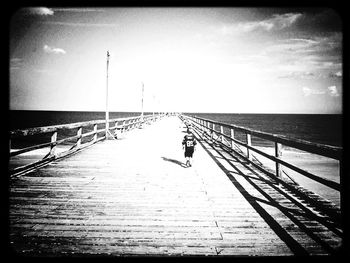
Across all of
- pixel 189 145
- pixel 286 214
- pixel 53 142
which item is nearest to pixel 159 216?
pixel 286 214

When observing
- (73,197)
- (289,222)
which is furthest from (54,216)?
(289,222)

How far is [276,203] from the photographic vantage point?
394 centimetres

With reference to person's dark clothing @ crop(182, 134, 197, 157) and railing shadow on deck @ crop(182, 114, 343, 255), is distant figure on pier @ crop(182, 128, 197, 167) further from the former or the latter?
railing shadow on deck @ crop(182, 114, 343, 255)

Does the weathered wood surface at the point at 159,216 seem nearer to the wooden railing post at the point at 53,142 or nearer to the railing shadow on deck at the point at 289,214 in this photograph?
the railing shadow on deck at the point at 289,214

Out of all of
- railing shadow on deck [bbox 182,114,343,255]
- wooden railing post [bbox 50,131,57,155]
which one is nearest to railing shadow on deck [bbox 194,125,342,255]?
railing shadow on deck [bbox 182,114,343,255]

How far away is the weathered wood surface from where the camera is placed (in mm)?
2668

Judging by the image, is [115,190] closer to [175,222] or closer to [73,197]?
[73,197]

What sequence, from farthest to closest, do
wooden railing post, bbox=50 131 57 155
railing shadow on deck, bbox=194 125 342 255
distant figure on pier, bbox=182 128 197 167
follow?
1. wooden railing post, bbox=50 131 57 155
2. distant figure on pier, bbox=182 128 197 167
3. railing shadow on deck, bbox=194 125 342 255

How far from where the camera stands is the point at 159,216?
3.48 metres

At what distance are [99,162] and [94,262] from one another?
18.5 ft

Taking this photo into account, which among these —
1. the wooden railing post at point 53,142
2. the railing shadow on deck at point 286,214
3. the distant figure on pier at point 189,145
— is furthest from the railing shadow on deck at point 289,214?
the wooden railing post at point 53,142

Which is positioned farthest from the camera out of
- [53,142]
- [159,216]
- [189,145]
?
[53,142]

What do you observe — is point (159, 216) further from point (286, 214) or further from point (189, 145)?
point (189, 145)

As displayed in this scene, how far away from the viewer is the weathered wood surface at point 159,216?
105 inches
